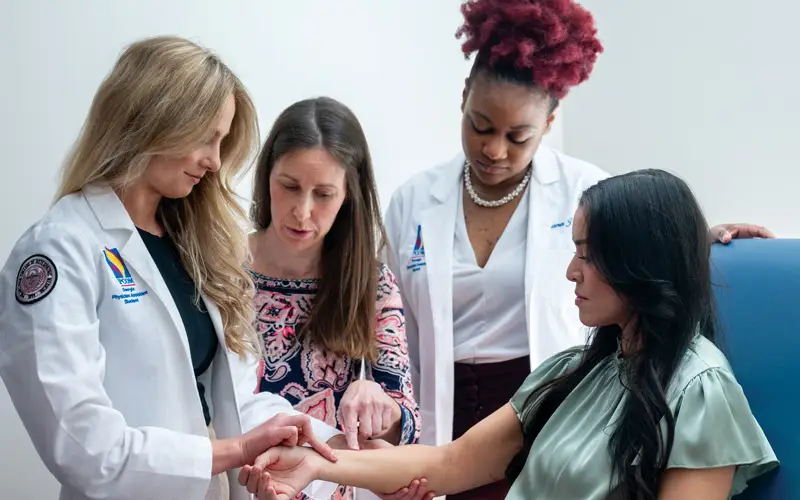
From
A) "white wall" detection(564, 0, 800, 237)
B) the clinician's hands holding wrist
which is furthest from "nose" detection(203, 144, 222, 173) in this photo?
"white wall" detection(564, 0, 800, 237)

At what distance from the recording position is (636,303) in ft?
4.85

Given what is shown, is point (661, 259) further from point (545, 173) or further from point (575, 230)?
point (545, 173)

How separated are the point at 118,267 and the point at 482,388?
3.18ft

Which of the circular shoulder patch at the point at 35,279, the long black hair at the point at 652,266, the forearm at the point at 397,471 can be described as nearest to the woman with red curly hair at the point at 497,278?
the forearm at the point at 397,471

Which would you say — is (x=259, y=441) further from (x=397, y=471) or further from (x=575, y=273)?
(x=575, y=273)

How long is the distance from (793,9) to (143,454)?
2.59 meters

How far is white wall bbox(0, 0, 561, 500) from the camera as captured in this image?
2035 millimetres

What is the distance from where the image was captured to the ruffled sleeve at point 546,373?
1693mm

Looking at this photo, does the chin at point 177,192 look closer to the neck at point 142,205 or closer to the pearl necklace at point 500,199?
the neck at point 142,205

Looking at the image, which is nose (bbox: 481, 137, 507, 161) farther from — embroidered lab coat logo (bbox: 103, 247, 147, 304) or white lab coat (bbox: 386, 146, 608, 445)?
embroidered lab coat logo (bbox: 103, 247, 147, 304)

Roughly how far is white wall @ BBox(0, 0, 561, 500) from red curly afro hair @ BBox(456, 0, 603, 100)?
79 centimetres

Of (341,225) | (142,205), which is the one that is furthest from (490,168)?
(142,205)

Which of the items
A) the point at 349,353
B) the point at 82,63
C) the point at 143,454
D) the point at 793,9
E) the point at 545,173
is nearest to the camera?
the point at 143,454

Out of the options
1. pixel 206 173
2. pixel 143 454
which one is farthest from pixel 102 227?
pixel 143 454
